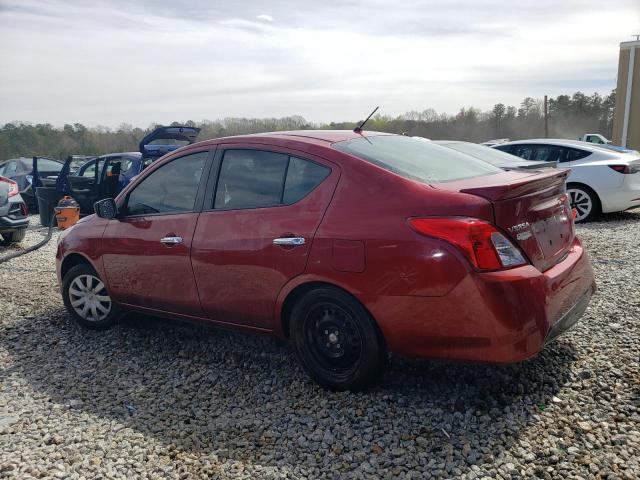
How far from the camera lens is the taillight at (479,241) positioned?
271 centimetres

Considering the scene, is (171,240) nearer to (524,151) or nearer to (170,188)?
(170,188)

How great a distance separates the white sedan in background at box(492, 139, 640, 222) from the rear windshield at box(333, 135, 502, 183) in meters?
5.90

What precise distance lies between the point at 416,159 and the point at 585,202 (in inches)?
270

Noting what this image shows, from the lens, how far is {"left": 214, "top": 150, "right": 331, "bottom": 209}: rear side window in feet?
11.1

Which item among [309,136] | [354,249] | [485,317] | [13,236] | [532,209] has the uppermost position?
[309,136]

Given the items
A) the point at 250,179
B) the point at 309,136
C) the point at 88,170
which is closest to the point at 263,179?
the point at 250,179

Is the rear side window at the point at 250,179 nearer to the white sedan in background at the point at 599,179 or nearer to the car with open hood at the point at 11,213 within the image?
the white sedan in background at the point at 599,179

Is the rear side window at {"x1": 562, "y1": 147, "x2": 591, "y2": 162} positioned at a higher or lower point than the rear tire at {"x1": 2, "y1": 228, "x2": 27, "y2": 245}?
higher

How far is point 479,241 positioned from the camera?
272cm

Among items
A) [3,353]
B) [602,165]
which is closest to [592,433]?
[3,353]

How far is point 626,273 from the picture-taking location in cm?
543

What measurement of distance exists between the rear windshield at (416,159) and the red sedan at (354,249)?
19 millimetres

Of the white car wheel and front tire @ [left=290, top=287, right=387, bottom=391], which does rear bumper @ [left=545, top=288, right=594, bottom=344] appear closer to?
front tire @ [left=290, top=287, right=387, bottom=391]

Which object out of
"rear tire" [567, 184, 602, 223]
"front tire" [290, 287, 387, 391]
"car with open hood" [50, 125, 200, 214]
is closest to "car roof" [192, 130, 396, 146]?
"front tire" [290, 287, 387, 391]
